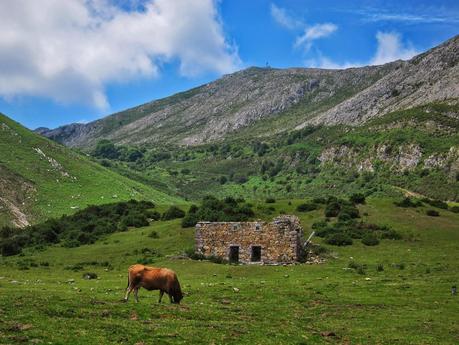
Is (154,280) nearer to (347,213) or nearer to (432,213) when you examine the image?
(347,213)

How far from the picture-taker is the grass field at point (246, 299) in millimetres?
17953

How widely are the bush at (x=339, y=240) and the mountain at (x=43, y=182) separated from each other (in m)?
54.4

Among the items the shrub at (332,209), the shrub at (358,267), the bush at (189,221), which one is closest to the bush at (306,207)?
the shrub at (332,209)

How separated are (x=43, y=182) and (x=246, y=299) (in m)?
85.6

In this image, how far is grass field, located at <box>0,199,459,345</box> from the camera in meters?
18.0

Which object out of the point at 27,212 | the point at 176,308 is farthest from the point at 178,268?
the point at 27,212

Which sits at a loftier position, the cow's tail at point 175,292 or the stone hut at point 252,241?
the stone hut at point 252,241

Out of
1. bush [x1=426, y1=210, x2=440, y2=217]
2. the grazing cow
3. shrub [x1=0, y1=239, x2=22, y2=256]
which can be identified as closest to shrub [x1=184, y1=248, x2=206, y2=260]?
shrub [x1=0, y1=239, x2=22, y2=256]

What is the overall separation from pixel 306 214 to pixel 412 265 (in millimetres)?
24357

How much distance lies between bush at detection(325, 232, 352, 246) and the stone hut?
218 inches

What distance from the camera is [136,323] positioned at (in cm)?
1881

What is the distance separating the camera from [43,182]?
344ft

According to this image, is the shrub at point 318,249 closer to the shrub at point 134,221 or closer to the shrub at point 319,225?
the shrub at point 319,225

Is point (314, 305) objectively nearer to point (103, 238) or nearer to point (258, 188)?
point (103, 238)
